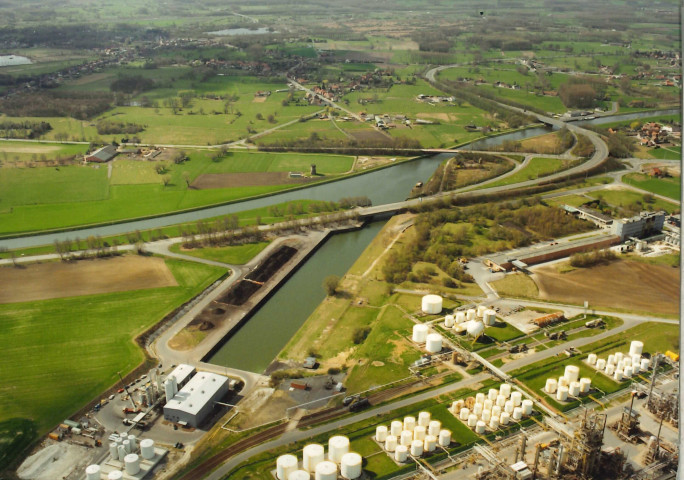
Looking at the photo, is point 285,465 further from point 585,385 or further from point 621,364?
point 621,364

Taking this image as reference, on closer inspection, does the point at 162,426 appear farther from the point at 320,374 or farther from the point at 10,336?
the point at 10,336

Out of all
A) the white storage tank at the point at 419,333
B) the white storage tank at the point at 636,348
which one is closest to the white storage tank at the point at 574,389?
the white storage tank at the point at 636,348

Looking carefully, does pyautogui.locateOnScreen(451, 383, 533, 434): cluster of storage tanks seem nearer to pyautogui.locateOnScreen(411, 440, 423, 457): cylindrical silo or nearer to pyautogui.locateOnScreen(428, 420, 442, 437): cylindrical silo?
pyautogui.locateOnScreen(428, 420, 442, 437): cylindrical silo

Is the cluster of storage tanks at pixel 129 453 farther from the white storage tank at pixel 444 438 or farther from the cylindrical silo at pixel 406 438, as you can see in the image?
the white storage tank at pixel 444 438

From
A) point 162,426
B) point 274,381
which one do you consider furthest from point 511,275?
point 162,426

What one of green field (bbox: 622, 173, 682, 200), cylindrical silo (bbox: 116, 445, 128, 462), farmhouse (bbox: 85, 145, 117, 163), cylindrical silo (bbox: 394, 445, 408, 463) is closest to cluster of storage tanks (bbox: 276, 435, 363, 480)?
cylindrical silo (bbox: 394, 445, 408, 463)
